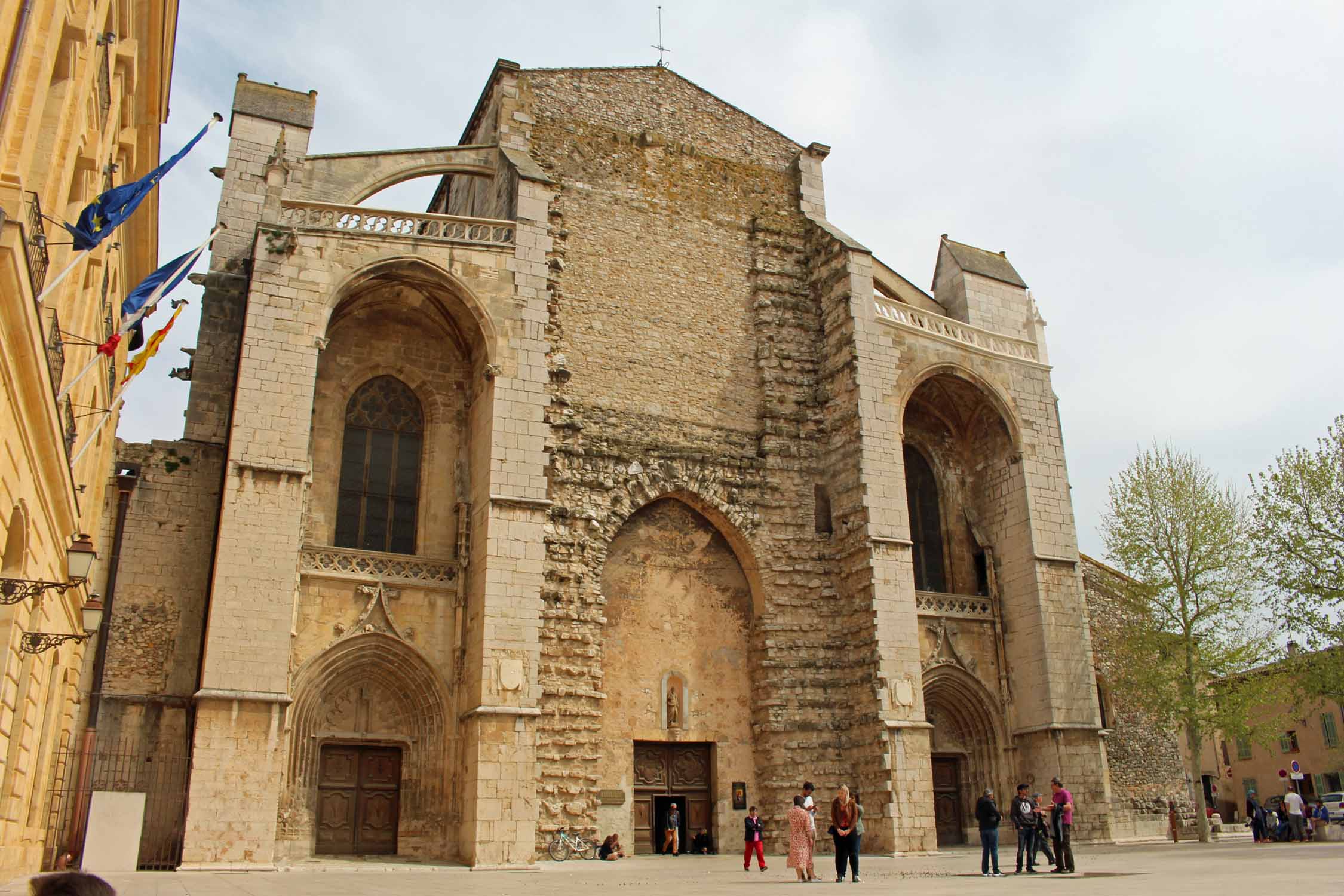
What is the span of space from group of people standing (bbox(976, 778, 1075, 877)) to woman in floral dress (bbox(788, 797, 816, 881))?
2191 mm

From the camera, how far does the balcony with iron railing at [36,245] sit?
732cm

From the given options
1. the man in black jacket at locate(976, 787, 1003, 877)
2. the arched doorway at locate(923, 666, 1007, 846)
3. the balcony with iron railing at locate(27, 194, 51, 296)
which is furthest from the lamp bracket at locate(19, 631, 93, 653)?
the arched doorway at locate(923, 666, 1007, 846)

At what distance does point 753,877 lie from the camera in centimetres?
1184

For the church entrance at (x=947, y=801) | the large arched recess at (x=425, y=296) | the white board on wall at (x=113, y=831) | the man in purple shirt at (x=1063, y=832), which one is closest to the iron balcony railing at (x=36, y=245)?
the white board on wall at (x=113, y=831)

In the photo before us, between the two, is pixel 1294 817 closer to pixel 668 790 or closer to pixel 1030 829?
pixel 1030 829

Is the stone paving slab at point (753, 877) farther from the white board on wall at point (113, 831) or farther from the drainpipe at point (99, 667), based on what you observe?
the drainpipe at point (99, 667)

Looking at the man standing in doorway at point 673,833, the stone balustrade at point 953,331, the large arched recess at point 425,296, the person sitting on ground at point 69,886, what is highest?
the stone balustrade at point 953,331

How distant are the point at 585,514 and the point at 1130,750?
11.9 m

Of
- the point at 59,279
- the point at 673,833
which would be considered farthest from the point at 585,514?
the point at 59,279

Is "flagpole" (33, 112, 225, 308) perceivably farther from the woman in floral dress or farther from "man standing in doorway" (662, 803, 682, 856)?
"man standing in doorway" (662, 803, 682, 856)

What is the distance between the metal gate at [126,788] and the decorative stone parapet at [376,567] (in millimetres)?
2938

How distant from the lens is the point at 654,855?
1591cm

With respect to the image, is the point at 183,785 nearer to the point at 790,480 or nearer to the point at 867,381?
the point at 790,480

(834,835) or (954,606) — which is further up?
(954,606)
